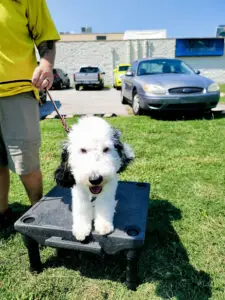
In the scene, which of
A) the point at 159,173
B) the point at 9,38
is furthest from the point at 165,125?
the point at 9,38

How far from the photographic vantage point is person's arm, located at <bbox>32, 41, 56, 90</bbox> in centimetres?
209

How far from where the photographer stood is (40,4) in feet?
7.17

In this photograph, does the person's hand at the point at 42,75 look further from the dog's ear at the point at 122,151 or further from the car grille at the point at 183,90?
the car grille at the point at 183,90

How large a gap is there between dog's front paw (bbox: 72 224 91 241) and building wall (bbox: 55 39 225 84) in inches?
1002

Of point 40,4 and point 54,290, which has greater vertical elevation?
point 40,4

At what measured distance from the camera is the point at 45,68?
213 centimetres

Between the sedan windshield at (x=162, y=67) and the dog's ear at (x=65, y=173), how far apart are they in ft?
22.0

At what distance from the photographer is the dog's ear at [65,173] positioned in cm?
200

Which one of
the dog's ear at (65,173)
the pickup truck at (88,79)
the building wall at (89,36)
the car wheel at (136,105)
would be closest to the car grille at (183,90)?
the car wheel at (136,105)

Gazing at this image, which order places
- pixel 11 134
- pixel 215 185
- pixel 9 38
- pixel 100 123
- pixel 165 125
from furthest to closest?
1. pixel 165 125
2. pixel 215 185
3. pixel 11 134
4. pixel 9 38
5. pixel 100 123

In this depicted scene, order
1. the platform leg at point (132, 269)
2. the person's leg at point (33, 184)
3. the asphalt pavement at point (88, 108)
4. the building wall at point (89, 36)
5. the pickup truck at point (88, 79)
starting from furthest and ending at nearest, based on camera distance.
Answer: the building wall at point (89, 36)
the pickup truck at point (88, 79)
the asphalt pavement at point (88, 108)
the person's leg at point (33, 184)
the platform leg at point (132, 269)

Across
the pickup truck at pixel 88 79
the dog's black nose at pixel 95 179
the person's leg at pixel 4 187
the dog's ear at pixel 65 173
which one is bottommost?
→ the pickup truck at pixel 88 79

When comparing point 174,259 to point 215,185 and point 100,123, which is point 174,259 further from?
point 215,185

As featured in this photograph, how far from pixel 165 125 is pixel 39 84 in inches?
181
